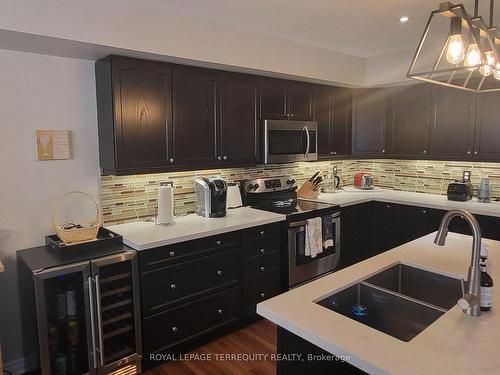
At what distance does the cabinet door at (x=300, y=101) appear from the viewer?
3639 millimetres

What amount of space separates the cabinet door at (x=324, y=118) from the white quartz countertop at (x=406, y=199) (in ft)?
1.64

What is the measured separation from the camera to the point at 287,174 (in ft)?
13.5

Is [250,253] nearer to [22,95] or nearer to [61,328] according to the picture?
[61,328]

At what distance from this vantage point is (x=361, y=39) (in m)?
3.38

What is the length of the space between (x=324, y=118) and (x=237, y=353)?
8.30 feet

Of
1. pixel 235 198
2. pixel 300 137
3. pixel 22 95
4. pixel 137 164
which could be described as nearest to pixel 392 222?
pixel 300 137

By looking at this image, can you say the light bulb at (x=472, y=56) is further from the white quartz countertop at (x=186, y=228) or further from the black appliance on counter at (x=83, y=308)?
the black appliance on counter at (x=83, y=308)

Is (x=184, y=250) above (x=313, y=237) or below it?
above

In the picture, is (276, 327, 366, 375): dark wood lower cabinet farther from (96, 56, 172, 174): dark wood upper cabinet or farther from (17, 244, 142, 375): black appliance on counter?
(96, 56, 172, 174): dark wood upper cabinet

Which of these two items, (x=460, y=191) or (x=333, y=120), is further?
(x=333, y=120)

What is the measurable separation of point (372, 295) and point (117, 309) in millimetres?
1608

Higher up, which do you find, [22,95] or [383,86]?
[383,86]

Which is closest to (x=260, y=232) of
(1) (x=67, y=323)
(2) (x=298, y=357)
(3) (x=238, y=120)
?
(3) (x=238, y=120)

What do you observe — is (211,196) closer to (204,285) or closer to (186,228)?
(186,228)
